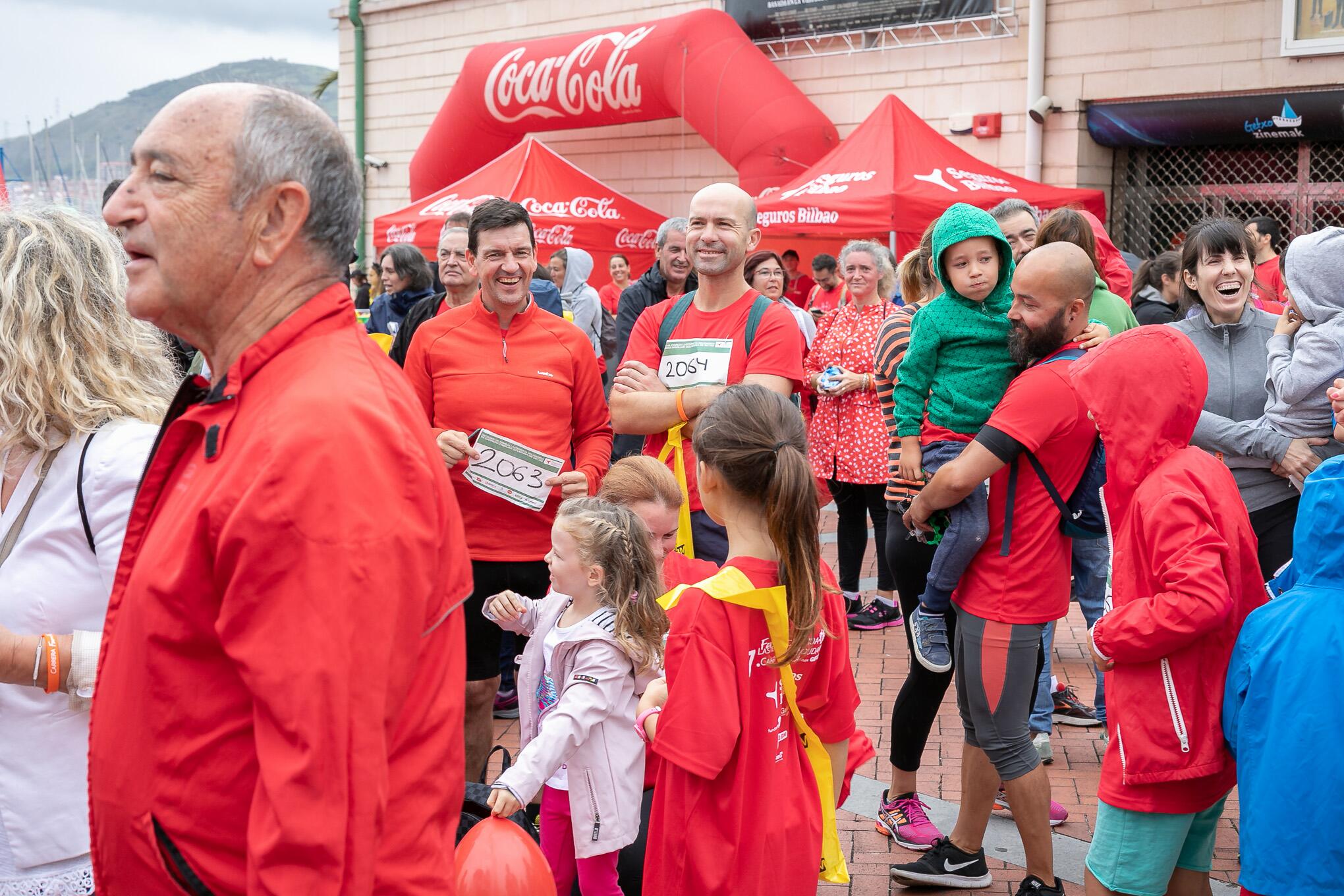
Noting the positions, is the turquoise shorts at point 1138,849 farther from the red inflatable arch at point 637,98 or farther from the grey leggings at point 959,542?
the red inflatable arch at point 637,98

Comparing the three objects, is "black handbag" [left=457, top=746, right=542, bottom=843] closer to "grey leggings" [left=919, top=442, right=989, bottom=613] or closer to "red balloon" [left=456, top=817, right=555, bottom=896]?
"red balloon" [left=456, top=817, right=555, bottom=896]

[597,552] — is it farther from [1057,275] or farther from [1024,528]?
[1057,275]

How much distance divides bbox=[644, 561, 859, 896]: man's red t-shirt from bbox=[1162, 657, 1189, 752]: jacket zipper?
2.79ft

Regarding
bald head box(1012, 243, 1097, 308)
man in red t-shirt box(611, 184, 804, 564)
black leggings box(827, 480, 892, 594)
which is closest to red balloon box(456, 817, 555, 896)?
man in red t-shirt box(611, 184, 804, 564)

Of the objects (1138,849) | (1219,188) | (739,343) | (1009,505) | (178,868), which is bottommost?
(1138,849)

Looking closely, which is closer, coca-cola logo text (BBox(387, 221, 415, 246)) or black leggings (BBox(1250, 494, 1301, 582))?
black leggings (BBox(1250, 494, 1301, 582))

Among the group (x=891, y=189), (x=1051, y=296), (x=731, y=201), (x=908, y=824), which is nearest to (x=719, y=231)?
(x=731, y=201)

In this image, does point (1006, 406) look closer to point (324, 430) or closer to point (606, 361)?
point (324, 430)

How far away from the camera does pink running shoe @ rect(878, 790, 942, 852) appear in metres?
4.04

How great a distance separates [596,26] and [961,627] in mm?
13357

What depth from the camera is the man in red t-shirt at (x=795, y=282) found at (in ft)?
38.7

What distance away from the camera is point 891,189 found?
9.51m

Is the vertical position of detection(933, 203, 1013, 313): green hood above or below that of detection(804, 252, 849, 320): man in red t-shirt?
below

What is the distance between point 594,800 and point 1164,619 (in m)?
1.47
